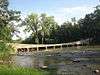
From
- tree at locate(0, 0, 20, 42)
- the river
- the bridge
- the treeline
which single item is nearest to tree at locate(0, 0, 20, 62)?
tree at locate(0, 0, 20, 42)

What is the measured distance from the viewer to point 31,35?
122m

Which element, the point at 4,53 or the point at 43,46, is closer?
the point at 4,53

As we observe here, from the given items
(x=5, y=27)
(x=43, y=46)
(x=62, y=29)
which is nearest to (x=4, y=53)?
(x=5, y=27)

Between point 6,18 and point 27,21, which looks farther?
point 27,21

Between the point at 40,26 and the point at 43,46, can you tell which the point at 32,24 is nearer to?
the point at 40,26

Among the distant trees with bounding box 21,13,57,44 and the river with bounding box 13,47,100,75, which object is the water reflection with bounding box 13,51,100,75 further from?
the distant trees with bounding box 21,13,57,44

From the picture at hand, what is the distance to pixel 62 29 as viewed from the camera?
120 meters

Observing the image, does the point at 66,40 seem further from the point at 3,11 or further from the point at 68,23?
the point at 3,11

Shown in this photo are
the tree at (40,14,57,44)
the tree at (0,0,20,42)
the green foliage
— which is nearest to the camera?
the green foliage

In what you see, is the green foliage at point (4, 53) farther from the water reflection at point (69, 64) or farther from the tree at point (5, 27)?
the water reflection at point (69, 64)

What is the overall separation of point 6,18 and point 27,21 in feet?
306

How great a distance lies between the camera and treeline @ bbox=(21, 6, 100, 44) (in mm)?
→ 110456

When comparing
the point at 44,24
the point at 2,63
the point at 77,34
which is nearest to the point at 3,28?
the point at 2,63

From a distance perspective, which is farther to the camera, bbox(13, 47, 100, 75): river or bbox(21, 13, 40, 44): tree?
bbox(21, 13, 40, 44): tree
